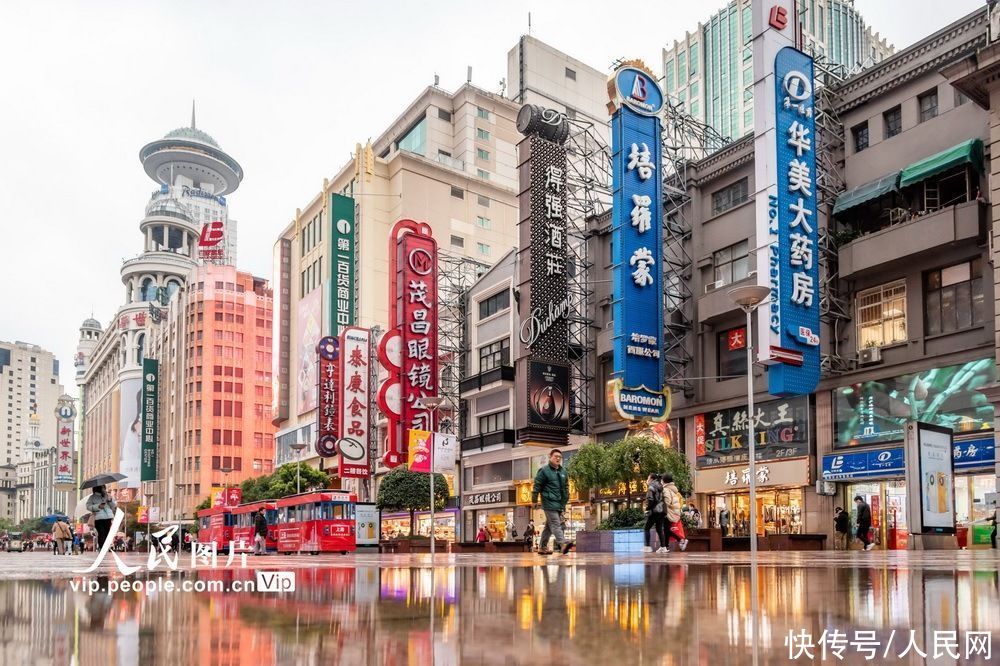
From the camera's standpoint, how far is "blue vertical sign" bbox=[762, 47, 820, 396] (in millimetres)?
33281

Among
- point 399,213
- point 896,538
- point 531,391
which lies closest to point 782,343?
point 896,538

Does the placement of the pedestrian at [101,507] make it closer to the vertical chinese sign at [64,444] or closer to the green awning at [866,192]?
the green awning at [866,192]

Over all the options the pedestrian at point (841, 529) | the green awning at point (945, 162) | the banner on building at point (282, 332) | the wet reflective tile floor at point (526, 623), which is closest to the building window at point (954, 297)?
the green awning at point (945, 162)

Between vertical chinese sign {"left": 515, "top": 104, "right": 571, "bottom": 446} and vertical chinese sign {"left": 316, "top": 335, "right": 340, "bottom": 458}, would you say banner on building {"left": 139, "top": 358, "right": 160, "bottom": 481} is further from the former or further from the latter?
vertical chinese sign {"left": 515, "top": 104, "right": 571, "bottom": 446}

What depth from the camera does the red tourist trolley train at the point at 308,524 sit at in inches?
1690

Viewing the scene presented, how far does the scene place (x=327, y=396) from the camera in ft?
239

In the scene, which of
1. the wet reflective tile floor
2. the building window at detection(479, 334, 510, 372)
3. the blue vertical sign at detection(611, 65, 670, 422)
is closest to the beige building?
the building window at detection(479, 334, 510, 372)

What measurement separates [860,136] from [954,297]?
761 cm

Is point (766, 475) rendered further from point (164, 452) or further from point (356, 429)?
point (164, 452)

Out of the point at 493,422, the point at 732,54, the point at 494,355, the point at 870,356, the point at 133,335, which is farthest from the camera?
the point at 133,335

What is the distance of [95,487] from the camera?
23.6 m

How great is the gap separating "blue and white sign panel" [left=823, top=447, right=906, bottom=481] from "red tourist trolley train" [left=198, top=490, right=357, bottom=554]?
809 inches

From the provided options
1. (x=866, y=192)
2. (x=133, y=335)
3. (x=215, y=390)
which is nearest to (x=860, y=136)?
(x=866, y=192)

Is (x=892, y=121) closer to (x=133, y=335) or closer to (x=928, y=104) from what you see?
(x=928, y=104)
